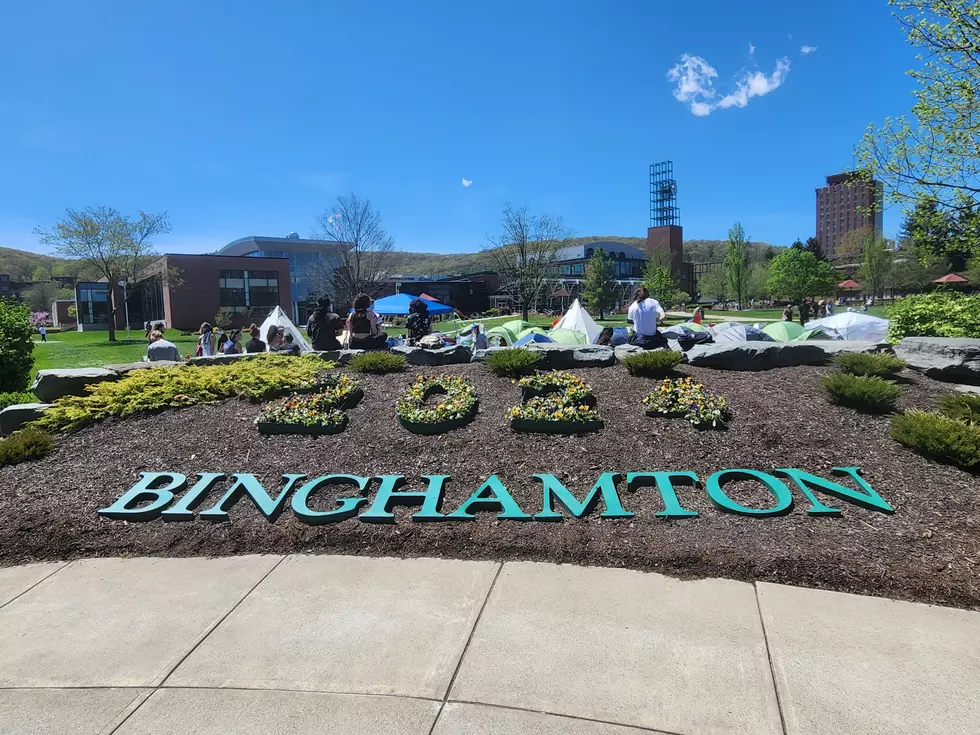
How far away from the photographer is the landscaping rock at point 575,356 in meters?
7.93

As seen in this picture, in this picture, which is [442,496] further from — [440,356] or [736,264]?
[736,264]

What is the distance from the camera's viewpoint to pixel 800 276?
59.8 m

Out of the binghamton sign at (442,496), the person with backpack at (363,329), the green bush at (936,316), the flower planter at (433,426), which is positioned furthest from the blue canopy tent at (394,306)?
the binghamton sign at (442,496)

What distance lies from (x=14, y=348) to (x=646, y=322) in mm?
9473

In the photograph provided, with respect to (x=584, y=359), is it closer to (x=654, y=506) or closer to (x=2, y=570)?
(x=654, y=506)

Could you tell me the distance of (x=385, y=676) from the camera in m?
2.81

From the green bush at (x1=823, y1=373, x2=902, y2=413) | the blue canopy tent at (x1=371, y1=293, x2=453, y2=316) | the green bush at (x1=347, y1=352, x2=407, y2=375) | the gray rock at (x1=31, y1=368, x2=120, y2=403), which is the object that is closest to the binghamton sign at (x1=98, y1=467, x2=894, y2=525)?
the green bush at (x1=823, y1=373, x2=902, y2=413)

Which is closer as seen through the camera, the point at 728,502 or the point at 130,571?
the point at 130,571

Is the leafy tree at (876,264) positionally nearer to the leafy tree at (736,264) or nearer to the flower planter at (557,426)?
the leafy tree at (736,264)

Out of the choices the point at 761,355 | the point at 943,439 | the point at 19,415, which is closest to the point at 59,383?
the point at 19,415

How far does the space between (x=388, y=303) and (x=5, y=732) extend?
26.4 meters

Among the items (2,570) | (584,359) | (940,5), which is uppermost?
(940,5)

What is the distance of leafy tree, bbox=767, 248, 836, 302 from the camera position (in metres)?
59.4

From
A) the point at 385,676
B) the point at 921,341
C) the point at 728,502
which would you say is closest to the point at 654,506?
the point at 728,502
